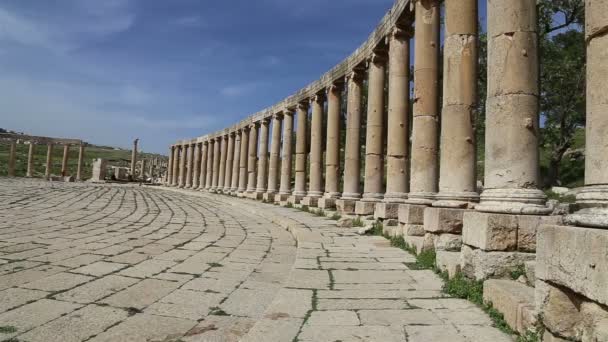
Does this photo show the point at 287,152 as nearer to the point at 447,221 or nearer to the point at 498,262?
the point at 447,221

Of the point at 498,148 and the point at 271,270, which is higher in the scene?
the point at 498,148

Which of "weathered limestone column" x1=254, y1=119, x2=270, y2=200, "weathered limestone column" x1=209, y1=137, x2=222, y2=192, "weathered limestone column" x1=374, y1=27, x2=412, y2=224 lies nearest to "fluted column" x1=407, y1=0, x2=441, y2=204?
"weathered limestone column" x1=374, y1=27, x2=412, y2=224

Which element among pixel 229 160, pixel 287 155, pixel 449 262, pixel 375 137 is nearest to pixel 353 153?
pixel 375 137

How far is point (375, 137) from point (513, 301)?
31.3 ft

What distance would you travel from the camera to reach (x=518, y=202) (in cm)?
523

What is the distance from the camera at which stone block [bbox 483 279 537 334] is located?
358cm

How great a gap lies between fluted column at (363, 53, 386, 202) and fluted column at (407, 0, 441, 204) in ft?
11.7

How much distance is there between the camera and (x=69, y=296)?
4621 millimetres

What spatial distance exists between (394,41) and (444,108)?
4380mm

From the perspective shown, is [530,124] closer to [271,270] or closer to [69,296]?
[271,270]

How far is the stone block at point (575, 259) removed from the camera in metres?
2.88

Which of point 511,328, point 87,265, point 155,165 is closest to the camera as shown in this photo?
point 511,328

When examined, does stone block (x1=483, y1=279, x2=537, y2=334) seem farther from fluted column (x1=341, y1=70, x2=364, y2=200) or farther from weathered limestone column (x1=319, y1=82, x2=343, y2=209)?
weathered limestone column (x1=319, y1=82, x2=343, y2=209)

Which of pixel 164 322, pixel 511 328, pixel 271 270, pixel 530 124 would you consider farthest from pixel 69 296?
pixel 530 124
